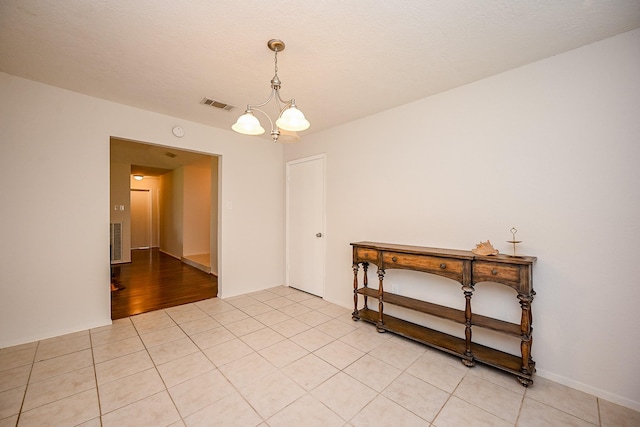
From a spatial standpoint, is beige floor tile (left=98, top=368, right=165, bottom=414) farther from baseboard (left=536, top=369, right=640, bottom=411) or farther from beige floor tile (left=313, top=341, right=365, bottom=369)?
baseboard (left=536, top=369, right=640, bottom=411)

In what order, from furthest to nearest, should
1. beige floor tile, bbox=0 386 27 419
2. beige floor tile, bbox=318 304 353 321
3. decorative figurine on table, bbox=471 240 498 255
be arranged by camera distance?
beige floor tile, bbox=318 304 353 321
decorative figurine on table, bbox=471 240 498 255
beige floor tile, bbox=0 386 27 419

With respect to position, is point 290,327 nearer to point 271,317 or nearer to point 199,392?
point 271,317

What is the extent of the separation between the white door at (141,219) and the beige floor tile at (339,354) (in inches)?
366

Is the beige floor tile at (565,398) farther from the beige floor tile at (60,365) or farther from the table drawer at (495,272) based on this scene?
the beige floor tile at (60,365)

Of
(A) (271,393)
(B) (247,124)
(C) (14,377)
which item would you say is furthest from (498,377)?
(C) (14,377)

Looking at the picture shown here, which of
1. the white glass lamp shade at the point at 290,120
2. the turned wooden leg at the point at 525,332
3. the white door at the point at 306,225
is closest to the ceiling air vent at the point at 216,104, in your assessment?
the white door at the point at 306,225

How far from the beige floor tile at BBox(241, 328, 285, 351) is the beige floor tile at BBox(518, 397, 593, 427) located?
6.66ft

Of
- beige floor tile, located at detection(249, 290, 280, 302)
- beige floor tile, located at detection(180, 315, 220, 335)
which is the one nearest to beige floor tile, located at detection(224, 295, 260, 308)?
→ beige floor tile, located at detection(249, 290, 280, 302)

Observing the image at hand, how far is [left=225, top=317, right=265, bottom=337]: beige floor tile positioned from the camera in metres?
2.88

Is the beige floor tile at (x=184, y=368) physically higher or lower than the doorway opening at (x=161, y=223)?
lower

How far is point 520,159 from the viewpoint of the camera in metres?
2.23

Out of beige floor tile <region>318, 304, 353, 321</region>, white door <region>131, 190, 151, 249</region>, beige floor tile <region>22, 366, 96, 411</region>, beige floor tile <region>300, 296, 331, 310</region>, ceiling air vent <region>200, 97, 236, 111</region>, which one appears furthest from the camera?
white door <region>131, 190, 151, 249</region>

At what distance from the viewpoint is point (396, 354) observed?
246cm

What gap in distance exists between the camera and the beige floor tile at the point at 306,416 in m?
1.63
